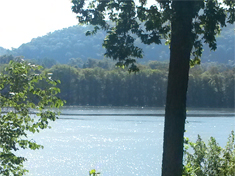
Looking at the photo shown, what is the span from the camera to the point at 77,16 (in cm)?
908

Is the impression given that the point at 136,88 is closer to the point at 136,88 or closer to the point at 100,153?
the point at 136,88

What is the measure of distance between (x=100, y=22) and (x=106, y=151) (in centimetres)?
2056

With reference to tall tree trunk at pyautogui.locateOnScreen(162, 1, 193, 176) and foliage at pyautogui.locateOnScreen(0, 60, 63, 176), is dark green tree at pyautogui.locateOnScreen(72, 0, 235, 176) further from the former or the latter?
foliage at pyautogui.locateOnScreen(0, 60, 63, 176)

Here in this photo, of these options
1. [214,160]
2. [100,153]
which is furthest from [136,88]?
[214,160]

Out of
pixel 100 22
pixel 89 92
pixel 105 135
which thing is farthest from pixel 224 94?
pixel 100 22

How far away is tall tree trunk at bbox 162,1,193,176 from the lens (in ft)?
22.9

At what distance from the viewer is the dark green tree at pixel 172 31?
7008 mm

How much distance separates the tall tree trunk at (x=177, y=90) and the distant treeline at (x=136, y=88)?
85.2m

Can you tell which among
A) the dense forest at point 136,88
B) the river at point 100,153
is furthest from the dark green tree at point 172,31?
the dense forest at point 136,88

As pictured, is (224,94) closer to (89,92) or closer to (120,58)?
(89,92)

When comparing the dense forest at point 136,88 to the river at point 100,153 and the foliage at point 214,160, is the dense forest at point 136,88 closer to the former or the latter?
the river at point 100,153

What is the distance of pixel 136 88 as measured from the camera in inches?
3856

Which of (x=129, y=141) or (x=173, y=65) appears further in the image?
(x=129, y=141)

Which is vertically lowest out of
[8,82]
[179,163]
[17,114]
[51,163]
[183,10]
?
[51,163]
